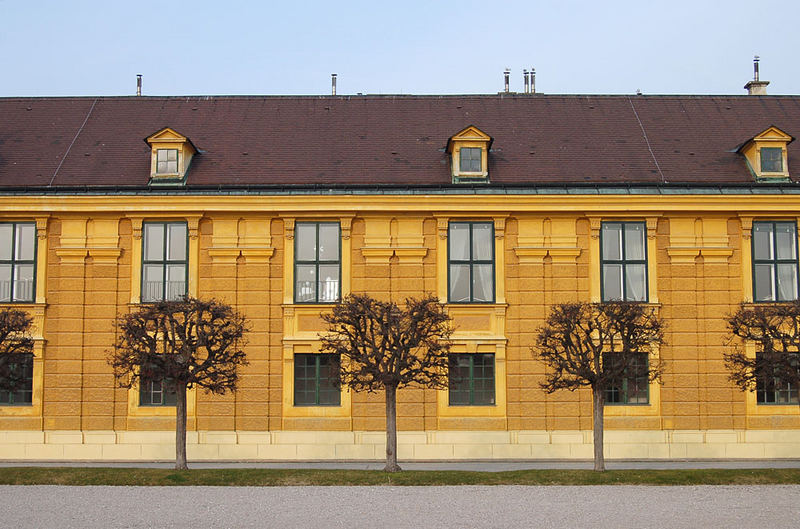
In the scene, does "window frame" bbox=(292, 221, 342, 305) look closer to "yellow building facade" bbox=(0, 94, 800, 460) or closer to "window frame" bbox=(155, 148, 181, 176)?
"yellow building facade" bbox=(0, 94, 800, 460)

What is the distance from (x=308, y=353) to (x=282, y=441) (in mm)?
2937

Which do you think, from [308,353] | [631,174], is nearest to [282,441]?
[308,353]

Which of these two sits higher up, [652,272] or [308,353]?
[652,272]

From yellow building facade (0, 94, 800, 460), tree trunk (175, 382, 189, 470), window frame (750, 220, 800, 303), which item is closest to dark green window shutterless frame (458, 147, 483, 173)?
yellow building facade (0, 94, 800, 460)

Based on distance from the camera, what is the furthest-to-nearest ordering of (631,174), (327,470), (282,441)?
(631,174) < (282,441) < (327,470)

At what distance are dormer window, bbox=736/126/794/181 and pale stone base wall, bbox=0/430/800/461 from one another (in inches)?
340

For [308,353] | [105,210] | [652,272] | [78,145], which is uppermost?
[78,145]

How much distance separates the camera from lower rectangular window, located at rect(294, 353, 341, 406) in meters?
31.4

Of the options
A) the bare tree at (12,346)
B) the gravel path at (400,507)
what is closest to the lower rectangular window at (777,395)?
the gravel path at (400,507)

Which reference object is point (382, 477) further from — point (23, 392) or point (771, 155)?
point (771, 155)

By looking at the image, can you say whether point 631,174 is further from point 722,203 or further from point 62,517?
point 62,517

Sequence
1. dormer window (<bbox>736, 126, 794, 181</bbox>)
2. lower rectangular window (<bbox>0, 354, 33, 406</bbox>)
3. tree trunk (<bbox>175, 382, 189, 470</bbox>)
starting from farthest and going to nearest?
dormer window (<bbox>736, 126, 794, 181</bbox>), lower rectangular window (<bbox>0, 354, 33, 406</bbox>), tree trunk (<bbox>175, 382, 189, 470</bbox>)

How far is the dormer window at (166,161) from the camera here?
32969 millimetres

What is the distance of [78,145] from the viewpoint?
35.1 m
